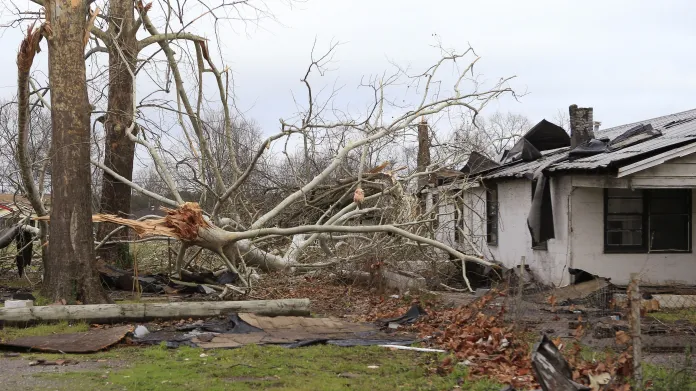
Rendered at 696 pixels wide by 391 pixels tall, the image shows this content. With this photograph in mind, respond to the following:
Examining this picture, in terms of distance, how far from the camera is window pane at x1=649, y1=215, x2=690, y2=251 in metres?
13.8

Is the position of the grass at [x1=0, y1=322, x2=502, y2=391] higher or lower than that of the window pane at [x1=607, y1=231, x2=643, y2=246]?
lower

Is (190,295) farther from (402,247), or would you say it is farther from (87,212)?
(402,247)

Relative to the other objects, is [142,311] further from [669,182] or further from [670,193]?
[670,193]

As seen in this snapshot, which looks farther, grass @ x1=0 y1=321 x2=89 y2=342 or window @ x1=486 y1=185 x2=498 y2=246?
window @ x1=486 y1=185 x2=498 y2=246

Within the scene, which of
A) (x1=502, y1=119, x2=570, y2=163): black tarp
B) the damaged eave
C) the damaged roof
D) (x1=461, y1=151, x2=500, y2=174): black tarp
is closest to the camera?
the damaged eave

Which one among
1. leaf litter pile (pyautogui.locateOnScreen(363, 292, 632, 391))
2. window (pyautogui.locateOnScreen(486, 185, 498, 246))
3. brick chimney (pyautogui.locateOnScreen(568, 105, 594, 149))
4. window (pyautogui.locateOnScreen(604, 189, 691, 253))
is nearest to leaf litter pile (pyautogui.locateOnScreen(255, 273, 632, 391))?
leaf litter pile (pyautogui.locateOnScreen(363, 292, 632, 391))

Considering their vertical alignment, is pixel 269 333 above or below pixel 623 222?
below

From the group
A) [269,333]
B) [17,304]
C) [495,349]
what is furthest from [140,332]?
[495,349]

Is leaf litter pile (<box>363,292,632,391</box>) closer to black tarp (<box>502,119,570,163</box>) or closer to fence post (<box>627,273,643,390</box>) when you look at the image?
fence post (<box>627,273,643,390</box>)

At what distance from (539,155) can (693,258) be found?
14.4 ft

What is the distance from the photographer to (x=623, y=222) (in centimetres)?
1381

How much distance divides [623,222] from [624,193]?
1.77 feet

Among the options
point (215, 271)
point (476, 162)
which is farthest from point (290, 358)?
point (476, 162)

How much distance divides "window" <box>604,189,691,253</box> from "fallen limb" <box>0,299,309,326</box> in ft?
21.3
